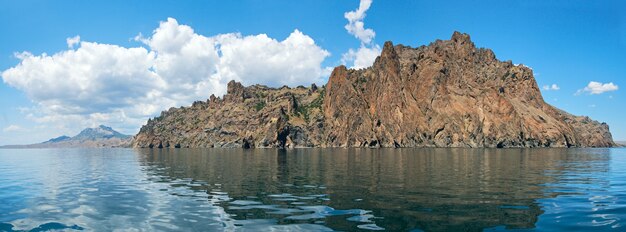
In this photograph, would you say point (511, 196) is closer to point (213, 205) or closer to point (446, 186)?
point (446, 186)

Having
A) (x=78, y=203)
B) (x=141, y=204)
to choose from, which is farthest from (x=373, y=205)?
(x=78, y=203)

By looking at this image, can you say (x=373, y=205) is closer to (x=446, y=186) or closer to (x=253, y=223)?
(x=253, y=223)

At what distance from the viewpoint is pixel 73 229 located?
1909 centimetres

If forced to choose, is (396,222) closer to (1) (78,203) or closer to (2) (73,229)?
(2) (73,229)

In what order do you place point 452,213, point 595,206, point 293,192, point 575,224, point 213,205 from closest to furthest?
point 575,224
point 452,213
point 595,206
point 213,205
point 293,192

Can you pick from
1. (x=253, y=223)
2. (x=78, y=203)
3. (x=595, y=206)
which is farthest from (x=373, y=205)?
(x=78, y=203)

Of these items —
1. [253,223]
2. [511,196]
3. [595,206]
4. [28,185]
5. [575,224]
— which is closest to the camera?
[575,224]

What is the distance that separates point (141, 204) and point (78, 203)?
15.5 ft

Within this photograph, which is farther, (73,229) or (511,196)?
(511,196)

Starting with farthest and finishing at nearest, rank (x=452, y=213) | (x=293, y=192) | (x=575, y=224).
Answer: (x=293, y=192) < (x=452, y=213) < (x=575, y=224)

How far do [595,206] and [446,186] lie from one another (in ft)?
38.4

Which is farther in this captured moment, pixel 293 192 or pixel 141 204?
pixel 293 192

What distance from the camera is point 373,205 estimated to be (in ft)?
80.0

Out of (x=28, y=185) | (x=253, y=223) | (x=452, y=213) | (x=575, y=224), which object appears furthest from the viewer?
(x=28, y=185)
